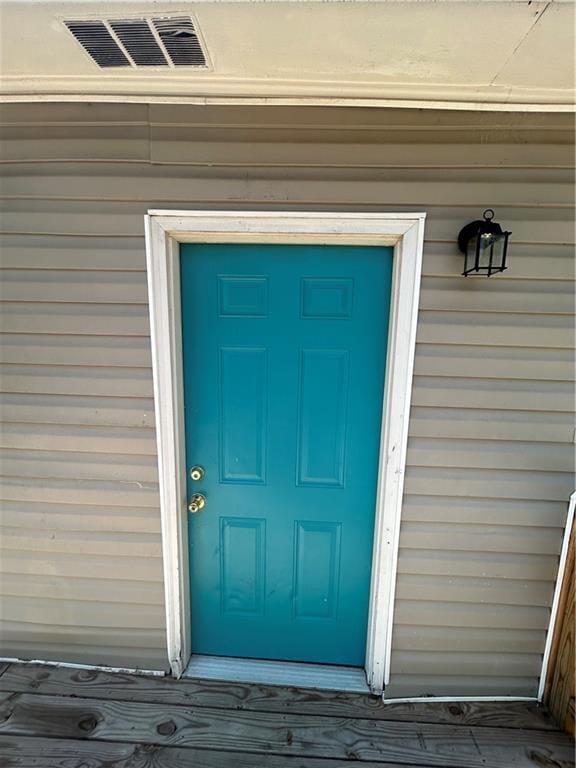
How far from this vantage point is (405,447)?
4.69 feet

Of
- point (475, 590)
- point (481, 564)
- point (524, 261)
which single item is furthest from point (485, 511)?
point (524, 261)

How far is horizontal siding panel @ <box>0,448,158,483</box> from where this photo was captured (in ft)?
4.99

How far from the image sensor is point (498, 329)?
4.51 feet

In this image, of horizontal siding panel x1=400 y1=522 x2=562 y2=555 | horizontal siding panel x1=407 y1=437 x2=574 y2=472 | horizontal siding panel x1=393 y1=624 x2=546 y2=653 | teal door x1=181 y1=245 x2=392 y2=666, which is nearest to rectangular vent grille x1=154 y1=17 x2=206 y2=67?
teal door x1=181 y1=245 x2=392 y2=666

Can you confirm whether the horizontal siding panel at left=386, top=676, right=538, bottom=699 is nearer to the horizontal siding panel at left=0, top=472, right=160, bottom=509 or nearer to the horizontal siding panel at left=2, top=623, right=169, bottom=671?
the horizontal siding panel at left=2, top=623, right=169, bottom=671

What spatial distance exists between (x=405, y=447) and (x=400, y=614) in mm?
760

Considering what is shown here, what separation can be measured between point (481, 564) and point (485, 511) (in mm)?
236

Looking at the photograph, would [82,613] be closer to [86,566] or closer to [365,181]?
[86,566]

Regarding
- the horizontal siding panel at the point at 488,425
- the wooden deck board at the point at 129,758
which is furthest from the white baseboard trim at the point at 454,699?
the horizontal siding panel at the point at 488,425

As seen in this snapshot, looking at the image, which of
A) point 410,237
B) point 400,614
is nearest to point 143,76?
point 410,237

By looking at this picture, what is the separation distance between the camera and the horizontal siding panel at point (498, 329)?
1369 mm

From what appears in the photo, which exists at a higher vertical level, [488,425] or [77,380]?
[77,380]

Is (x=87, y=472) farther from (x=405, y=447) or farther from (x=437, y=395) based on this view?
(x=437, y=395)

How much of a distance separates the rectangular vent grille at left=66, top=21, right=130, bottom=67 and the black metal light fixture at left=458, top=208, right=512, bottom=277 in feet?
4.28
